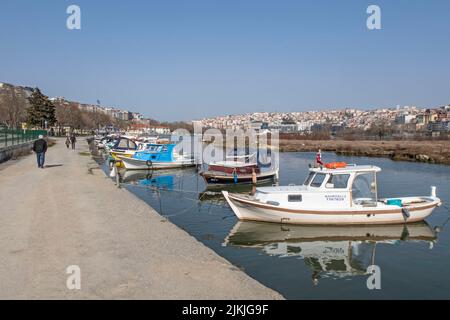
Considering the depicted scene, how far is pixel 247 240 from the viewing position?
15.1m

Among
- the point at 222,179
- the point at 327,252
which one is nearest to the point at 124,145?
the point at 222,179

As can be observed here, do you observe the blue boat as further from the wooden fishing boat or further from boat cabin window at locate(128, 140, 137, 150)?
the wooden fishing boat

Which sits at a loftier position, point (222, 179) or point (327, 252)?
point (222, 179)

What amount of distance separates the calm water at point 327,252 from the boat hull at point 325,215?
0.30 metres

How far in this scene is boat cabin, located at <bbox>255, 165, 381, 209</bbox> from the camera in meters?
16.5

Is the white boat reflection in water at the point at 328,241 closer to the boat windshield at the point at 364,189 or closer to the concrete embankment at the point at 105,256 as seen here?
the boat windshield at the point at 364,189

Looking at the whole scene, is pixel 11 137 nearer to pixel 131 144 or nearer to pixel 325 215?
pixel 131 144

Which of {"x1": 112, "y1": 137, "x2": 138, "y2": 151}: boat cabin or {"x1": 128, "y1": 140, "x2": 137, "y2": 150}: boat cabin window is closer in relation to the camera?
{"x1": 112, "y1": 137, "x2": 138, "y2": 151}: boat cabin

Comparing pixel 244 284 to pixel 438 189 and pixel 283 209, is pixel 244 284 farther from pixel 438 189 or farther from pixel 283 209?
pixel 438 189

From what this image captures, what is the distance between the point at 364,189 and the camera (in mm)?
17125

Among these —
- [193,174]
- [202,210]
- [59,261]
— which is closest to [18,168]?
[202,210]

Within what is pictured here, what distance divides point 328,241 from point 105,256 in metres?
8.94

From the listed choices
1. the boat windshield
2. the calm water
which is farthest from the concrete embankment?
the boat windshield

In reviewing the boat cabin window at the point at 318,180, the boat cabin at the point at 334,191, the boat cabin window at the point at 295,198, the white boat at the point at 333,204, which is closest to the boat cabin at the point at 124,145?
the white boat at the point at 333,204
